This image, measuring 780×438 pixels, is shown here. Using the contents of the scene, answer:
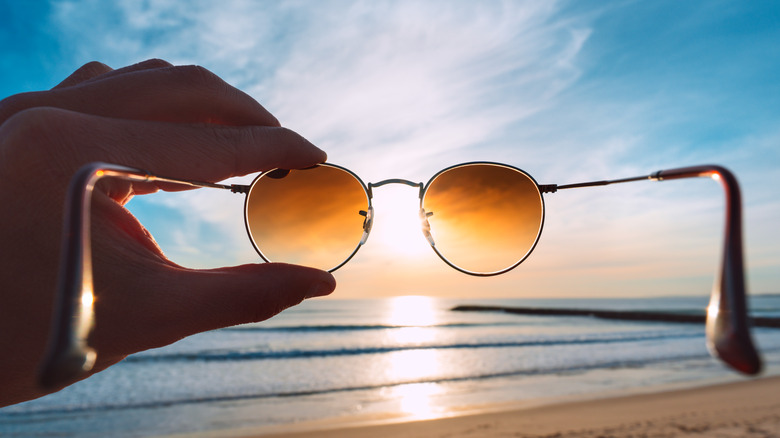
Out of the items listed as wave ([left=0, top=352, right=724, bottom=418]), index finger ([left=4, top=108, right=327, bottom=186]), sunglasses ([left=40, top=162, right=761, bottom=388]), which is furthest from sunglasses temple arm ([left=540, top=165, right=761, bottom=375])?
wave ([left=0, top=352, right=724, bottom=418])

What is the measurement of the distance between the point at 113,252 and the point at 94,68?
85cm

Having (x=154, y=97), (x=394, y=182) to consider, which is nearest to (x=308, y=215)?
(x=394, y=182)

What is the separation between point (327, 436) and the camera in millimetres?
7016

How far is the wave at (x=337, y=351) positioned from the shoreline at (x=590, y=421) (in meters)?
8.15

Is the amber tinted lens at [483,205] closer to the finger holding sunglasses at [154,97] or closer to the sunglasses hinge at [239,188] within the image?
the sunglasses hinge at [239,188]

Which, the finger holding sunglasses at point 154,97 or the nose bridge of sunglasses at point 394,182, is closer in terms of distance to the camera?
the finger holding sunglasses at point 154,97

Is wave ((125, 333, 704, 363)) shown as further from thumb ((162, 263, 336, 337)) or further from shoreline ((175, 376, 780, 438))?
thumb ((162, 263, 336, 337))

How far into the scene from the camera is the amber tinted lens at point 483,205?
8.09 feet

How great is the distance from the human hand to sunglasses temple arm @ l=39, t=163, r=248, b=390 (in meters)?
0.25

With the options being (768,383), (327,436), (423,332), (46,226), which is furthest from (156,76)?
(423,332)

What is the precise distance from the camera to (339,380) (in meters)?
11.5

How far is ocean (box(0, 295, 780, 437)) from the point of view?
812 centimetres

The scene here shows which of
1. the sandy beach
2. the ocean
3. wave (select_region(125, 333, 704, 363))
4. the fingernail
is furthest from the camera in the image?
wave (select_region(125, 333, 704, 363))

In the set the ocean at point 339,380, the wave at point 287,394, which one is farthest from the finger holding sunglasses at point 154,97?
the wave at point 287,394
